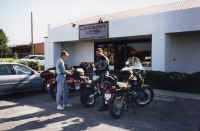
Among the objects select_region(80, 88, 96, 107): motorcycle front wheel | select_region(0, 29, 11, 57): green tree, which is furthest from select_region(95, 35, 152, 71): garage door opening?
select_region(0, 29, 11, 57): green tree

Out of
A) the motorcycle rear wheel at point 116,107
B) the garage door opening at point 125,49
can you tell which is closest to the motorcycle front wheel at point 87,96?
the motorcycle rear wheel at point 116,107

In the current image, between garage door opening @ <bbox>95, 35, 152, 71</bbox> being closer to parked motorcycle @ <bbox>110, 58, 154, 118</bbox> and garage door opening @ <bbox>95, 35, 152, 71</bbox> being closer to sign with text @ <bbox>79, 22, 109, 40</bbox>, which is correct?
sign with text @ <bbox>79, 22, 109, 40</bbox>

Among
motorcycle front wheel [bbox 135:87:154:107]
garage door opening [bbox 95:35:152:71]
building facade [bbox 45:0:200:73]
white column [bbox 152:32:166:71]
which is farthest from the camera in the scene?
garage door opening [bbox 95:35:152:71]

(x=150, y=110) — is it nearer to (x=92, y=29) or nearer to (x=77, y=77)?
(x=77, y=77)

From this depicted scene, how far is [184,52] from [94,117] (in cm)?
776

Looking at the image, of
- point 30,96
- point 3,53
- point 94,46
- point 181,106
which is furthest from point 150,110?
point 3,53

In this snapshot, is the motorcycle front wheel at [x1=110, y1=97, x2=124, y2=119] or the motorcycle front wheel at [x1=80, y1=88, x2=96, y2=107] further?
the motorcycle front wheel at [x1=80, y1=88, x2=96, y2=107]

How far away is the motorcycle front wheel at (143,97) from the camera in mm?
6141

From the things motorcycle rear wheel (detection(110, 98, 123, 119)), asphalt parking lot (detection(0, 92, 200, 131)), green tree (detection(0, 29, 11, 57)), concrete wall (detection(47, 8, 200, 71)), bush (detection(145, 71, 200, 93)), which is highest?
green tree (detection(0, 29, 11, 57))

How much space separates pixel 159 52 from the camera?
9.81 meters

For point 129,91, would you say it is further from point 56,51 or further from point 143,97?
point 56,51

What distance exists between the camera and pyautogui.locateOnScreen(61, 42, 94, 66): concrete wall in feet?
49.5

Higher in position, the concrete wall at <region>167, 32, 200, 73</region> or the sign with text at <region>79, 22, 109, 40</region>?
the sign with text at <region>79, 22, 109, 40</region>

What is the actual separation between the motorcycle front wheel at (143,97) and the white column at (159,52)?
12.5 feet
